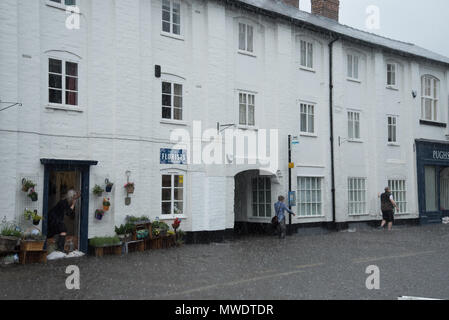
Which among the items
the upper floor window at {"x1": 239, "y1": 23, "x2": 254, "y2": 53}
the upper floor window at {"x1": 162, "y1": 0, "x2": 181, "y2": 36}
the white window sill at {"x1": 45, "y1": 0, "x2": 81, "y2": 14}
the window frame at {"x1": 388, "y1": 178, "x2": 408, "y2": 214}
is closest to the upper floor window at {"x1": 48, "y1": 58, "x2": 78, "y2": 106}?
the white window sill at {"x1": 45, "y1": 0, "x2": 81, "y2": 14}

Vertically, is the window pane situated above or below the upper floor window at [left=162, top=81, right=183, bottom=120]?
above

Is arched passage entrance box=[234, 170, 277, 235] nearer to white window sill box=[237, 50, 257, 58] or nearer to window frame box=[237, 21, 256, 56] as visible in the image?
white window sill box=[237, 50, 257, 58]

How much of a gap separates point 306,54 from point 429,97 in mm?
9543

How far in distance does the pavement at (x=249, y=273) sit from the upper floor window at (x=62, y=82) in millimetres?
4480

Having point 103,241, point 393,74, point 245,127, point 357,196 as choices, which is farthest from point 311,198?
point 103,241

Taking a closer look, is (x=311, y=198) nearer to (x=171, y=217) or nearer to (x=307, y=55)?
(x=307, y=55)

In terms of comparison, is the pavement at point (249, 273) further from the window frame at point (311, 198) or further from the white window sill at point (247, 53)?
the white window sill at point (247, 53)

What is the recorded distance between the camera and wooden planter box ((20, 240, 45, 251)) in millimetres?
12234

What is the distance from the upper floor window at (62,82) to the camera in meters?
14.1

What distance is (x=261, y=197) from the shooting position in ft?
67.5

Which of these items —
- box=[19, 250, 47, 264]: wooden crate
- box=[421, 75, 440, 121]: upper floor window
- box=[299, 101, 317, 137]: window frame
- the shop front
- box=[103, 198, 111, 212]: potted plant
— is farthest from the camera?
box=[421, 75, 440, 121]: upper floor window

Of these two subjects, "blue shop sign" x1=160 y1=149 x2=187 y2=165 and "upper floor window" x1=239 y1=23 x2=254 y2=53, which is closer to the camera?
"blue shop sign" x1=160 y1=149 x2=187 y2=165
